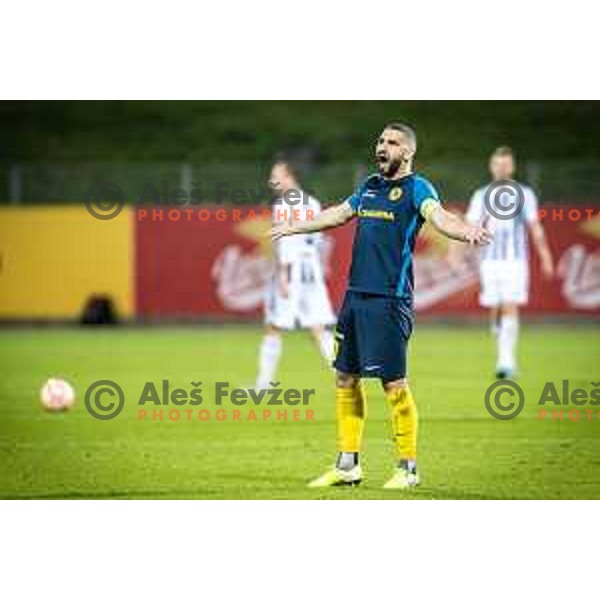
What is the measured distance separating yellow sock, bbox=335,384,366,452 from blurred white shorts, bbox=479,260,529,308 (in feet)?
22.6

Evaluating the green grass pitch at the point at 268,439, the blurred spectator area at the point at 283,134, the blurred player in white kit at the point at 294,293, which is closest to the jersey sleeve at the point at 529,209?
the green grass pitch at the point at 268,439

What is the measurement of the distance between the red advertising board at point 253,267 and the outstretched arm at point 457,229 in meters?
14.0

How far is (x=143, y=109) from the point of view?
99.2 ft

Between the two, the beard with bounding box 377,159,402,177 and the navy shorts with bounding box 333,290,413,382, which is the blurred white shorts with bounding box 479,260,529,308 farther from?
the beard with bounding box 377,159,402,177

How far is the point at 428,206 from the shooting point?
8719mm

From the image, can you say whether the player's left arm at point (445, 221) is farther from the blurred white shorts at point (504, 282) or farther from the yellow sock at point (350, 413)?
the blurred white shorts at point (504, 282)

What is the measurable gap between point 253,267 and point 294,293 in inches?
351

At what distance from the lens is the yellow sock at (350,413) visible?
921 centimetres

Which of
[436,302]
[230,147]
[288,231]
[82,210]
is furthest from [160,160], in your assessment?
[288,231]

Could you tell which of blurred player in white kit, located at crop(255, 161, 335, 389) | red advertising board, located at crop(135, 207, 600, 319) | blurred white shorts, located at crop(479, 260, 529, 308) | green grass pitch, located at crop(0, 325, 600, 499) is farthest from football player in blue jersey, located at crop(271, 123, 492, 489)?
red advertising board, located at crop(135, 207, 600, 319)

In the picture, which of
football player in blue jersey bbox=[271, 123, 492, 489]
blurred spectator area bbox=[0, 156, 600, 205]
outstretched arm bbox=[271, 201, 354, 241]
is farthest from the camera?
blurred spectator area bbox=[0, 156, 600, 205]

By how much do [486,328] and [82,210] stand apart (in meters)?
5.88

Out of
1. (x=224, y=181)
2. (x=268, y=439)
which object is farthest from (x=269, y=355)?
(x=224, y=181)

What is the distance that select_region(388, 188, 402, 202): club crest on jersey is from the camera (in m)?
8.85
